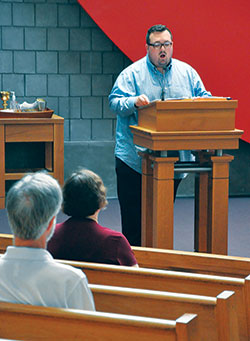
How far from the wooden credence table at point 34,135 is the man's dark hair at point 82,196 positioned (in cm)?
303

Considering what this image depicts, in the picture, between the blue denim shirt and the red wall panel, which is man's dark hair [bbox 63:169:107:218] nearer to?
the blue denim shirt

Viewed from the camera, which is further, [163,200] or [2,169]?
[2,169]

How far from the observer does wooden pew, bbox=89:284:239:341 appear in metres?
1.67

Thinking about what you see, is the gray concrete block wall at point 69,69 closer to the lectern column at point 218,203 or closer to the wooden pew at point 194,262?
the lectern column at point 218,203

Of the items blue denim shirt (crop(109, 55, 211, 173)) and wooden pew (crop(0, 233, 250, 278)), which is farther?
blue denim shirt (crop(109, 55, 211, 173))

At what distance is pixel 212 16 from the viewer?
5.54 m

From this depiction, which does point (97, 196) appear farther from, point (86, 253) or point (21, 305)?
point (21, 305)

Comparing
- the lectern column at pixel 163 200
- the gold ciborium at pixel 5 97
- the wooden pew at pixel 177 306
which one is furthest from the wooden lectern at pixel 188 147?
the gold ciborium at pixel 5 97

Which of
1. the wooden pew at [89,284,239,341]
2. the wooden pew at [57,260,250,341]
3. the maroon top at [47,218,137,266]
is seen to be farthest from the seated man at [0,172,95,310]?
the maroon top at [47,218,137,266]

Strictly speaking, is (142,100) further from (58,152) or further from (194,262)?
(58,152)

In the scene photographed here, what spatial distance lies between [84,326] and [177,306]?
11.7 inches

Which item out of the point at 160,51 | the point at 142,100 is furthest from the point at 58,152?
the point at 142,100

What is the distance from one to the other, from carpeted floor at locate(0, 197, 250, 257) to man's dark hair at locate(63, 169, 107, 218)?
6.69 feet

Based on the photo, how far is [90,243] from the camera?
7.64ft
